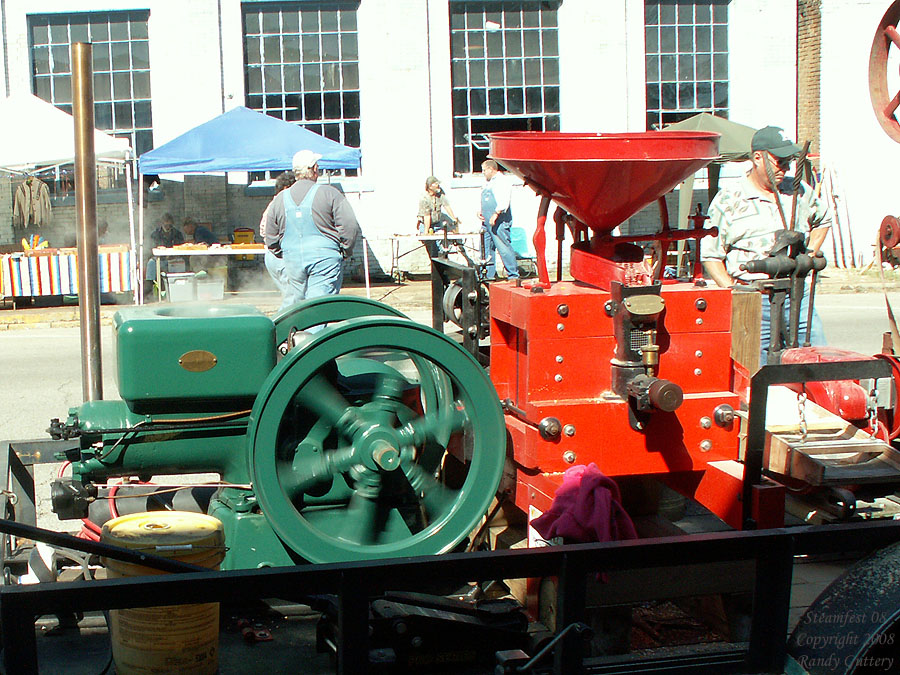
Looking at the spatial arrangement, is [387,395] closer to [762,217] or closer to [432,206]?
[762,217]

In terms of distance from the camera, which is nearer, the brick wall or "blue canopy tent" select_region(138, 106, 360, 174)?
"blue canopy tent" select_region(138, 106, 360, 174)

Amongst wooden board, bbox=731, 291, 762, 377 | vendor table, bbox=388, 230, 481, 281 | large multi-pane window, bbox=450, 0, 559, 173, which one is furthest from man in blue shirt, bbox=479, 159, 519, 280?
wooden board, bbox=731, 291, 762, 377

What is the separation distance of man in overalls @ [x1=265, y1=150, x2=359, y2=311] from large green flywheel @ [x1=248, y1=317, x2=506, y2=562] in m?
4.16

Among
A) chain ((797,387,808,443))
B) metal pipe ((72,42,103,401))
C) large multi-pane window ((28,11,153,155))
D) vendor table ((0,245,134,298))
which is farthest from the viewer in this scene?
large multi-pane window ((28,11,153,155))

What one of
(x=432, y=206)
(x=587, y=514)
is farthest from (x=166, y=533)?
(x=432, y=206)

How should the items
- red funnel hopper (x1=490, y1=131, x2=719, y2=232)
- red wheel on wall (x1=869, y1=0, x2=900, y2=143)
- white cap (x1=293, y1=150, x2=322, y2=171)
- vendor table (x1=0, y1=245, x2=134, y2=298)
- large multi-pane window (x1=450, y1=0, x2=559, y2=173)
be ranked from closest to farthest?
red wheel on wall (x1=869, y1=0, x2=900, y2=143) → red funnel hopper (x1=490, y1=131, x2=719, y2=232) → white cap (x1=293, y1=150, x2=322, y2=171) → vendor table (x1=0, y1=245, x2=134, y2=298) → large multi-pane window (x1=450, y1=0, x2=559, y2=173)

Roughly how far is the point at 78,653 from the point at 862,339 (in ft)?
27.7

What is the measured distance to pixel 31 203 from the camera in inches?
582

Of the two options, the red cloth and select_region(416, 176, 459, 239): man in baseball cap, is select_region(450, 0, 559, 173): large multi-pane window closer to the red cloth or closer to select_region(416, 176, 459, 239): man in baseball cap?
select_region(416, 176, 459, 239): man in baseball cap

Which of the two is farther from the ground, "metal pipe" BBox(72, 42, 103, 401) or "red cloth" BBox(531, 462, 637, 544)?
"metal pipe" BBox(72, 42, 103, 401)

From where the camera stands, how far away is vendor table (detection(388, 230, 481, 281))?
15.1 m

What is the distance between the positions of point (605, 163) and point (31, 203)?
1374 centimetres

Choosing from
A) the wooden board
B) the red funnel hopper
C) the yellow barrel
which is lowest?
the yellow barrel

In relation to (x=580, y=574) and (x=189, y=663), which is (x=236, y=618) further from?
(x=580, y=574)
